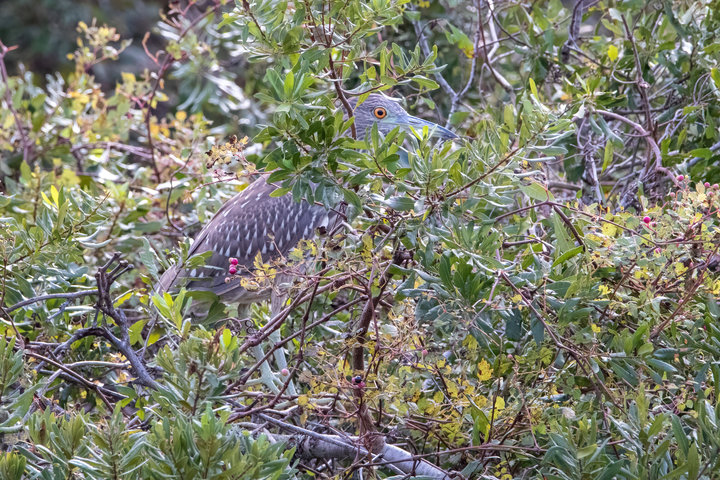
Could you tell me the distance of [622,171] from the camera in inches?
165

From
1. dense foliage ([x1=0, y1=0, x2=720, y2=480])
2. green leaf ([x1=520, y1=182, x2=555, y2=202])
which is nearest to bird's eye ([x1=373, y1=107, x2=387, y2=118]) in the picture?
dense foliage ([x1=0, y1=0, x2=720, y2=480])

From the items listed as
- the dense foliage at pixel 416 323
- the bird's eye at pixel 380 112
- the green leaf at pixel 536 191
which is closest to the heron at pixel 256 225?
the bird's eye at pixel 380 112

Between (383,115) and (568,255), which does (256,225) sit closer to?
(383,115)

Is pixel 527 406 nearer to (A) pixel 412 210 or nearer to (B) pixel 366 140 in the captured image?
(A) pixel 412 210

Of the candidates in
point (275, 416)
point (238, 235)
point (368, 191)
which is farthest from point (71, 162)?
point (368, 191)

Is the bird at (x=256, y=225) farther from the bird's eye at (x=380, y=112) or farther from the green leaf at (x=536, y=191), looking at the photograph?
the green leaf at (x=536, y=191)

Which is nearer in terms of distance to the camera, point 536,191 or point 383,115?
point 536,191

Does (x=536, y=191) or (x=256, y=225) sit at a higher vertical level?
(x=536, y=191)

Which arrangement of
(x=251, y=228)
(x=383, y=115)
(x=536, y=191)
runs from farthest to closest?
(x=251, y=228) → (x=383, y=115) → (x=536, y=191)

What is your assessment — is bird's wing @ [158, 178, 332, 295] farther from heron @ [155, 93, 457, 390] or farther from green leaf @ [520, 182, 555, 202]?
green leaf @ [520, 182, 555, 202]

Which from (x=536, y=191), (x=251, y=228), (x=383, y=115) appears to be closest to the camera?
(x=536, y=191)

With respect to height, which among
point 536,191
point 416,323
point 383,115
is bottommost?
point 416,323

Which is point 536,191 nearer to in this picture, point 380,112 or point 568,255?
point 568,255

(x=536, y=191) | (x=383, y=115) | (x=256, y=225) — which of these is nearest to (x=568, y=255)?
(x=536, y=191)
